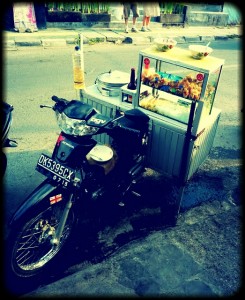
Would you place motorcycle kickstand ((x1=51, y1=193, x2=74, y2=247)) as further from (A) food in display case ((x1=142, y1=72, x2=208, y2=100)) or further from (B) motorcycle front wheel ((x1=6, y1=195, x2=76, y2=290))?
(A) food in display case ((x1=142, y1=72, x2=208, y2=100))

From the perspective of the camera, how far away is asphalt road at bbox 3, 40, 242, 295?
3.80 metres

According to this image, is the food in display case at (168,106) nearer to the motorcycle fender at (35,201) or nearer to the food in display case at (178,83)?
the food in display case at (178,83)

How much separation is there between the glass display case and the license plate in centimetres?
162

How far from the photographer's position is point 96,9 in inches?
489

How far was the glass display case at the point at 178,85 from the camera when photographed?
3676 millimetres

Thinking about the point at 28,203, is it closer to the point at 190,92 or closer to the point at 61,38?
the point at 190,92

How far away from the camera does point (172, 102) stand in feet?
14.6

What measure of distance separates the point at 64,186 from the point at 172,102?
2.31 metres

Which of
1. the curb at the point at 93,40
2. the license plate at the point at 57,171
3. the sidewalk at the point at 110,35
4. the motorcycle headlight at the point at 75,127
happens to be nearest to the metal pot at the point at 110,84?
the motorcycle headlight at the point at 75,127

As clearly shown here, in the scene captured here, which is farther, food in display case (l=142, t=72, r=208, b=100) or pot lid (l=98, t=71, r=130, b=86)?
pot lid (l=98, t=71, r=130, b=86)

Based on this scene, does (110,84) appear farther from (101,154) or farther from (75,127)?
(75,127)

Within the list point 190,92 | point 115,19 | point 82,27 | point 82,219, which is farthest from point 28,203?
point 115,19

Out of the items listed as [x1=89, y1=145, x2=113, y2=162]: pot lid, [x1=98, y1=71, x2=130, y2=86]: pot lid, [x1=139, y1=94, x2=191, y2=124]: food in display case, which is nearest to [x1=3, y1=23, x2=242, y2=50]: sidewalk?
[x1=98, y1=71, x2=130, y2=86]: pot lid

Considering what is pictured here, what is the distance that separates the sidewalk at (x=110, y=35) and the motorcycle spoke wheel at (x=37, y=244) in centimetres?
708
